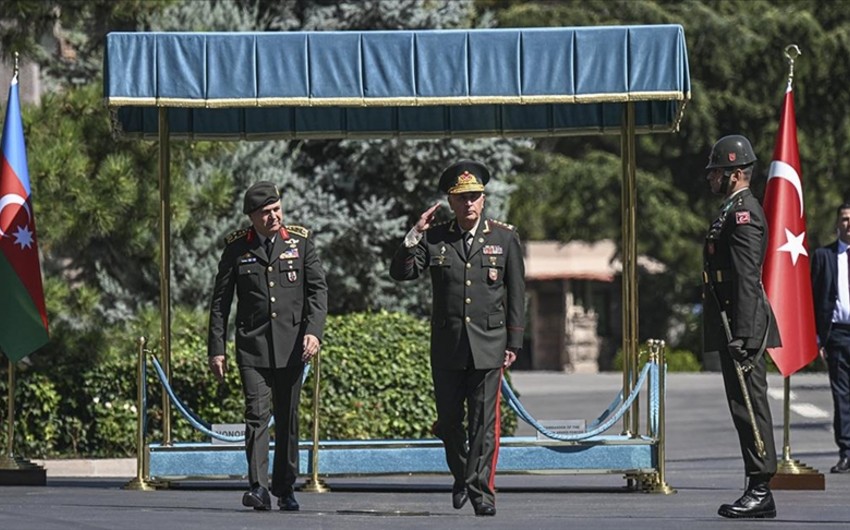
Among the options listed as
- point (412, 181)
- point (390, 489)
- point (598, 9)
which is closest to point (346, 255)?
point (412, 181)

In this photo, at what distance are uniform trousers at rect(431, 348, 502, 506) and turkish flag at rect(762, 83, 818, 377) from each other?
→ 10.7 ft

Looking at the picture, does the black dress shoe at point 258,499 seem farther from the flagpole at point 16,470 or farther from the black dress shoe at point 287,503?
the flagpole at point 16,470

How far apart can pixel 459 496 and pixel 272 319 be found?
157cm

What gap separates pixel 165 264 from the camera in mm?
13391

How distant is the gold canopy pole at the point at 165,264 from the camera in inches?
520

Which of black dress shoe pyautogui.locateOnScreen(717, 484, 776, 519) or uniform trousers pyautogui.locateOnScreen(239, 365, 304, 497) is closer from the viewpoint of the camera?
black dress shoe pyautogui.locateOnScreen(717, 484, 776, 519)

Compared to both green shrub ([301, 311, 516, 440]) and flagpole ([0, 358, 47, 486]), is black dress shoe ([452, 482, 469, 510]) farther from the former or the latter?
green shrub ([301, 311, 516, 440])

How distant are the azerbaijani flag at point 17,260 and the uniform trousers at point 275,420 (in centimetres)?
376

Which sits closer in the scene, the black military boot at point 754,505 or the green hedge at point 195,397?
the black military boot at point 754,505

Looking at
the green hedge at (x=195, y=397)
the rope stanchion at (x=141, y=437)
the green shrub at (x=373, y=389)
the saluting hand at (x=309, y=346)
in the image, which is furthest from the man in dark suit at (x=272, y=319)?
the green shrub at (x=373, y=389)

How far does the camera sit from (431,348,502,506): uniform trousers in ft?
35.6

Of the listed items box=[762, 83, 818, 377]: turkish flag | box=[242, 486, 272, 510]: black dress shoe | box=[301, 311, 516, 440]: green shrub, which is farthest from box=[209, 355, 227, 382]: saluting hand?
box=[301, 311, 516, 440]: green shrub

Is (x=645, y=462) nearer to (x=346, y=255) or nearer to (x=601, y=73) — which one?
(x=601, y=73)

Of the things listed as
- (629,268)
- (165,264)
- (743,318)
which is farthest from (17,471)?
(743,318)
